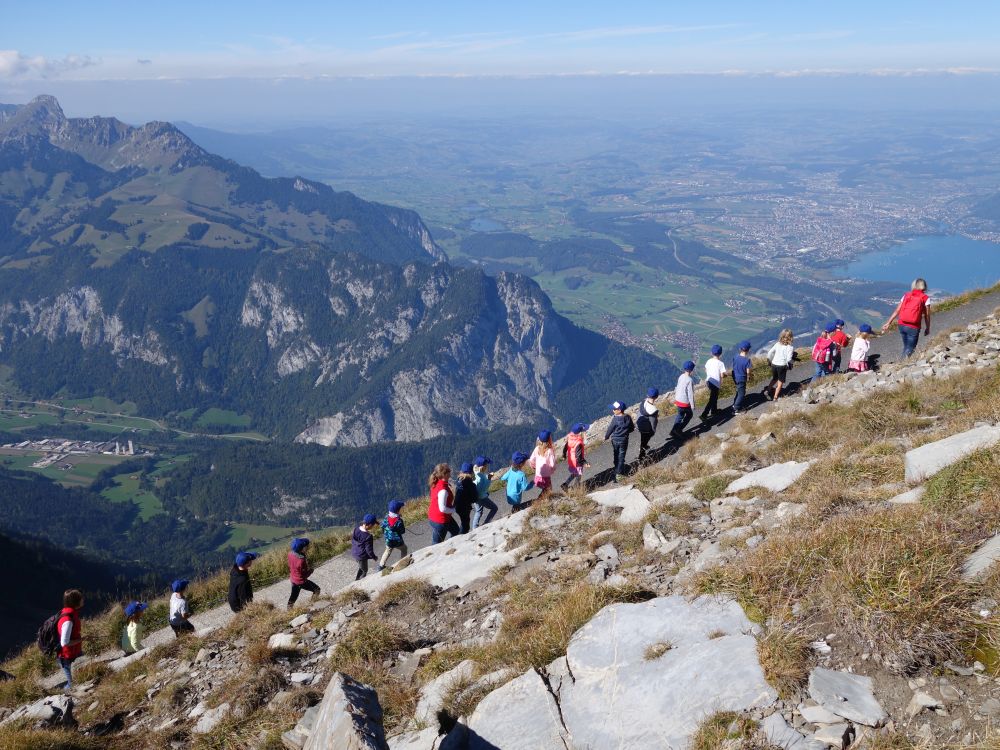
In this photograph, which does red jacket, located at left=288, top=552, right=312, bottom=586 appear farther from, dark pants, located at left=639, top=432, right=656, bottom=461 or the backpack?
dark pants, located at left=639, top=432, right=656, bottom=461

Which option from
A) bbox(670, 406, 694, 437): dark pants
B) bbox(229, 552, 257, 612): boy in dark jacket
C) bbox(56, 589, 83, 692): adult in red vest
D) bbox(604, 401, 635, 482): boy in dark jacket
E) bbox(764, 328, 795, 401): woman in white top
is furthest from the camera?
bbox(764, 328, 795, 401): woman in white top

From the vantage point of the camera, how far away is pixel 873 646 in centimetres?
650

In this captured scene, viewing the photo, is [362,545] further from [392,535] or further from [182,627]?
[182,627]

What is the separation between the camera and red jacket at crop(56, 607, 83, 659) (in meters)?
13.8

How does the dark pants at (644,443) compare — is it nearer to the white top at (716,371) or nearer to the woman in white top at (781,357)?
the white top at (716,371)

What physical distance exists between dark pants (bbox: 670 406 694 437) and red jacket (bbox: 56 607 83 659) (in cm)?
1744

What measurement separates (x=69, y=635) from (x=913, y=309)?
84.3 feet

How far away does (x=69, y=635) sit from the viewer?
1397cm

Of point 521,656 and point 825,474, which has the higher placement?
point 825,474

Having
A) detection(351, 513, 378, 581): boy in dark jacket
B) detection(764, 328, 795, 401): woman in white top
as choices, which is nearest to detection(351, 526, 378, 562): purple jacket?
detection(351, 513, 378, 581): boy in dark jacket

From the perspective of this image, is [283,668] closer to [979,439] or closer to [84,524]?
[979,439]

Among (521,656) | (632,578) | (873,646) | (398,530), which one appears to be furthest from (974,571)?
(398,530)

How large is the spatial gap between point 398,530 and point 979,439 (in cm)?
1323

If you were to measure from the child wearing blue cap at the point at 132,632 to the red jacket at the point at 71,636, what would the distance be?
4.20 feet
